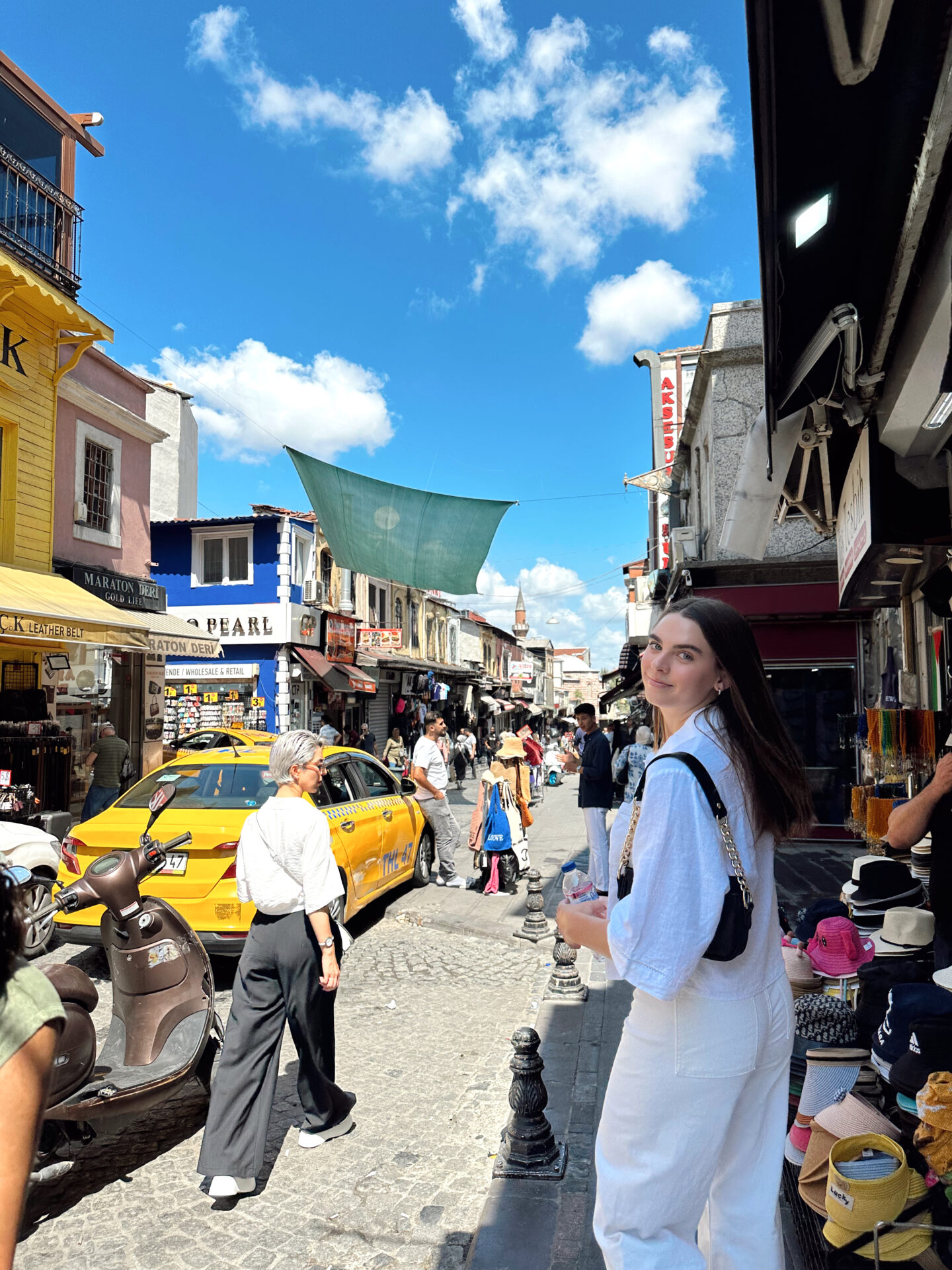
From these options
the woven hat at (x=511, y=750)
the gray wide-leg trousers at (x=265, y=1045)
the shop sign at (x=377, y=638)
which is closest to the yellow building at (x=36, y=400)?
the woven hat at (x=511, y=750)

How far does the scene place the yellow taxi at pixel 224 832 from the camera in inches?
221

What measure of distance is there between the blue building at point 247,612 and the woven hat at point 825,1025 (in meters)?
19.6

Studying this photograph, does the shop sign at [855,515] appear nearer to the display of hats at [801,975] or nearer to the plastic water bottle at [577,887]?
the display of hats at [801,975]

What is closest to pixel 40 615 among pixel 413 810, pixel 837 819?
pixel 413 810

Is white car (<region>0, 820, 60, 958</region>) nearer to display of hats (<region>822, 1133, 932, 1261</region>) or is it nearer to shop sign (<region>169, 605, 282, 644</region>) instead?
display of hats (<region>822, 1133, 932, 1261</region>)

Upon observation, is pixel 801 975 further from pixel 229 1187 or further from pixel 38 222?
pixel 38 222

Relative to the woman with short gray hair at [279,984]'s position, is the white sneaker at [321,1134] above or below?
below

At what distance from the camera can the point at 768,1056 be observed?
1.88 meters

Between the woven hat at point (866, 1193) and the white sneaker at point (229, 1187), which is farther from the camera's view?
the white sneaker at point (229, 1187)

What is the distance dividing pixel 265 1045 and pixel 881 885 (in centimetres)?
294

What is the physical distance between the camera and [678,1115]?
1.76m

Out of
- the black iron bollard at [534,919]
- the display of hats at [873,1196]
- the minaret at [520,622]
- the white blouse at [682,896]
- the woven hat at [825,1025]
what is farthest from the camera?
the minaret at [520,622]

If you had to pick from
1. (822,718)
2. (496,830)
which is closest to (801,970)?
(496,830)

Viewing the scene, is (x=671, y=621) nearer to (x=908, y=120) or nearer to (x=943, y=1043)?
(x=943, y=1043)
